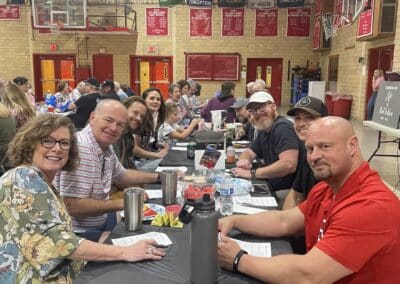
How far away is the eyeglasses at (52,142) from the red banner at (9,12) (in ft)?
45.6

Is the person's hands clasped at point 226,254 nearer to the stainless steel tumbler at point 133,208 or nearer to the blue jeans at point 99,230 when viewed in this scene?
the stainless steel tumbler at point 133,208

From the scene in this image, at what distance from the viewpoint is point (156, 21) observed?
1365 centimetres

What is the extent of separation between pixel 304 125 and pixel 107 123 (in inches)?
49.3

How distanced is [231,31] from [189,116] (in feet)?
23.7

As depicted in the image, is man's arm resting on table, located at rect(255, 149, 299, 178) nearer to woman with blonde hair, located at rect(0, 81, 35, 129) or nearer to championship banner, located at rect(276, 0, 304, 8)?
woman with blonde hair, located at rect(0, 81, 35, 129)

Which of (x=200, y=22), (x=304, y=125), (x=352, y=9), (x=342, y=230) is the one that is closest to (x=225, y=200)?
(x=304, y=125)

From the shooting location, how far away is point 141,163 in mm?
4078

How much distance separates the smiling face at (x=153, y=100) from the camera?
466 cm

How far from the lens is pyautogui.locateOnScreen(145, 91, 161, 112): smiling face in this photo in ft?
15.3

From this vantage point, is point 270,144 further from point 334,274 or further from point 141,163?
point 334,274

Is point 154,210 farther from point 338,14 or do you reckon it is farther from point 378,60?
point 338,14

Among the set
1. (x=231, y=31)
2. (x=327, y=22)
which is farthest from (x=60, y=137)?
(x=231, y=31)

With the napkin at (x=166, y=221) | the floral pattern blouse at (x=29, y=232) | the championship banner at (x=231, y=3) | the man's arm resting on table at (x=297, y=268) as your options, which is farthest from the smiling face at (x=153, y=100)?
the championship banner at (x=231, y=3)

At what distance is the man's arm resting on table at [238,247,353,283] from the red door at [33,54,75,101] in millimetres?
13710
